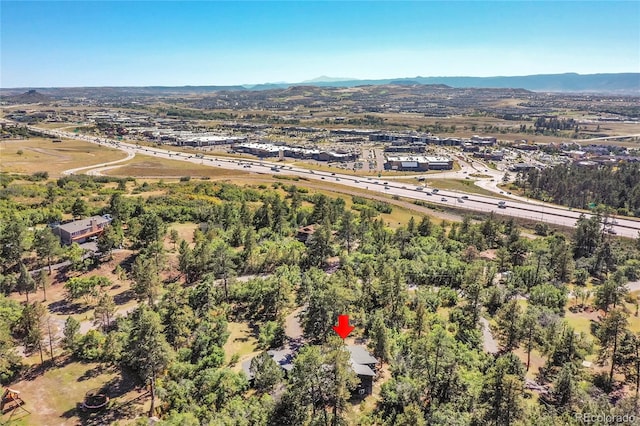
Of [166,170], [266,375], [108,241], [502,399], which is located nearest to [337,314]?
[266,375]

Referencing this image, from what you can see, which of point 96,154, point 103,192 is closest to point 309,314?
point 103,192

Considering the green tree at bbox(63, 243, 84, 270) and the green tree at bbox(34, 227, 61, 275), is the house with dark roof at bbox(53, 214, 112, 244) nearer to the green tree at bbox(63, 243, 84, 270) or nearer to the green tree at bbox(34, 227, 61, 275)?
the green tree at bbox(63, 243, 84, 270)

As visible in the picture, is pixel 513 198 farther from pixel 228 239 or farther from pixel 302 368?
pixel 302 368

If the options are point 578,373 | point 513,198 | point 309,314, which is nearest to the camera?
point 578,373

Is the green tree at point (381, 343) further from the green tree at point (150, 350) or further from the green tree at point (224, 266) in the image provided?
the green tree at point (224, 266)

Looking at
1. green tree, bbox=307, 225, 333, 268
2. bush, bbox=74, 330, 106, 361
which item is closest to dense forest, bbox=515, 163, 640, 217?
green tree, bbox=307, 225, 333, 268

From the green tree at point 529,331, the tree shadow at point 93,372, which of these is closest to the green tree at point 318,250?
the green tree at point 529,331
